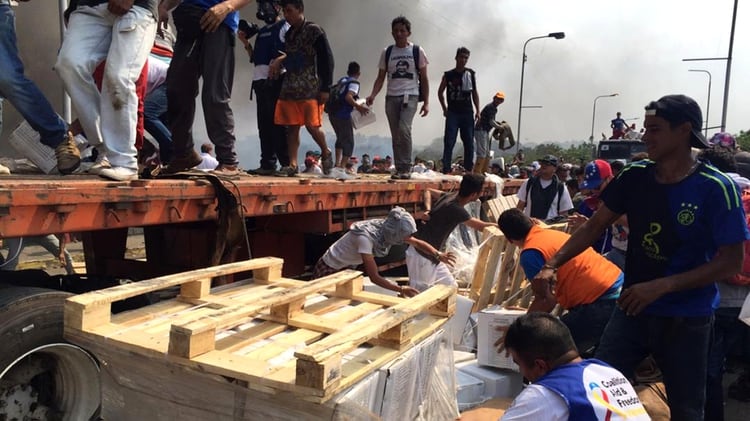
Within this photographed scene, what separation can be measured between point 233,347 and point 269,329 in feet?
0.94

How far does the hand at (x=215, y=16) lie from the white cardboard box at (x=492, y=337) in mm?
2957

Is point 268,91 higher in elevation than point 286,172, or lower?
higher

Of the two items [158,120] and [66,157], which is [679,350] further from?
[158,120]

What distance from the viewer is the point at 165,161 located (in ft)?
17.8

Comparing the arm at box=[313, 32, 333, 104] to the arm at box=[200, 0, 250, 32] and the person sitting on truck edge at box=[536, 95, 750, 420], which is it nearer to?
the arm at box=[200, 0, 250, 32]

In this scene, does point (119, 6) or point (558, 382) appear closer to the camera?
point (558, 382)

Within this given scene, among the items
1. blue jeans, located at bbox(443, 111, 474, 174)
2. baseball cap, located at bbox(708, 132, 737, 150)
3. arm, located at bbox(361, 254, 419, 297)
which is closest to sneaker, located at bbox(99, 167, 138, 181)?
arm, located at bbox(361, 254, 419, 297)

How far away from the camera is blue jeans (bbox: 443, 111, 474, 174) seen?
331 inches

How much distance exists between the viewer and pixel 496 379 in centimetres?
387

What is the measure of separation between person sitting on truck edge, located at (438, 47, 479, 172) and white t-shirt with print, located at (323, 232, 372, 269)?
13.8 feet

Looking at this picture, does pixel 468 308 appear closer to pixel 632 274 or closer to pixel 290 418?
pixel 632 274

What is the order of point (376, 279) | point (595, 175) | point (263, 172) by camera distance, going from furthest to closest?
1. point (595, 175)
2. point (263, 172)
3. point (376, 279)

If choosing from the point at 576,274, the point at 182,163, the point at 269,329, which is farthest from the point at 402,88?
the point at 269,329

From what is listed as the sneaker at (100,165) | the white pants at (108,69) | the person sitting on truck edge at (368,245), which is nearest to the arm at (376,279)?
the person sitting on truck edge at (368,245)
